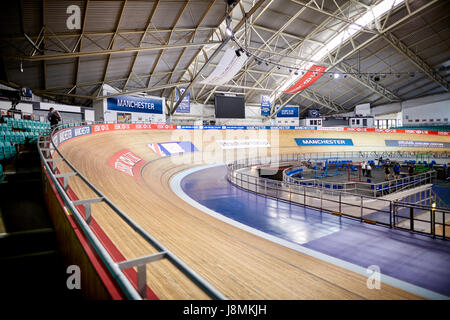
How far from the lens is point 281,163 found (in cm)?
1705

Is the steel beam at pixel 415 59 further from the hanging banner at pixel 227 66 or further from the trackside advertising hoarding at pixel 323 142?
the hanging banner at pixel 227 66

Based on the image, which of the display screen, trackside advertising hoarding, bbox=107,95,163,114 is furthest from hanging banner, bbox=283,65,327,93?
trackside advertising hoarding, bbox=107,95,163,114

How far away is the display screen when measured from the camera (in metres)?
23.4

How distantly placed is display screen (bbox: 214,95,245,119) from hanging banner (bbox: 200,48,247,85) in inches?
157

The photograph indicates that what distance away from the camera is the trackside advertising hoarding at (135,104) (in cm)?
1945

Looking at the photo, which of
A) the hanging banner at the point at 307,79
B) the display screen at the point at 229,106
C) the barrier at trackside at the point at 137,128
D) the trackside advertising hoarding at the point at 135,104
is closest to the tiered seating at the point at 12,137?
the barrier at trackside at the point at 137,128

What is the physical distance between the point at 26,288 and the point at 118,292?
4.12ft

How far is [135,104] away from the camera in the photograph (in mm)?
20922

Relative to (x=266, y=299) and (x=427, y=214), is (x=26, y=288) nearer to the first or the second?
(x=266, y=299)

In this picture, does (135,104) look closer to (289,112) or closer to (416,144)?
(289,112)

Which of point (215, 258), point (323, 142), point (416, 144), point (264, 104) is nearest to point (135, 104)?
point (264, 104)

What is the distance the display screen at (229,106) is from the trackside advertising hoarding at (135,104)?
5.70 m

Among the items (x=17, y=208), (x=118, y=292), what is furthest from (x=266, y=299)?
(x=17, y=208)

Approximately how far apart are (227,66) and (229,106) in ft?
22.5
